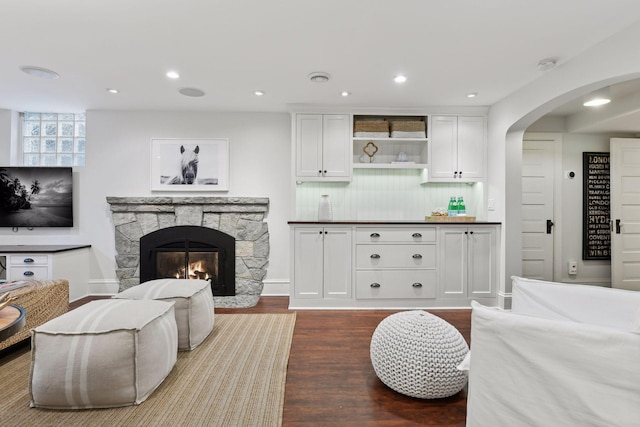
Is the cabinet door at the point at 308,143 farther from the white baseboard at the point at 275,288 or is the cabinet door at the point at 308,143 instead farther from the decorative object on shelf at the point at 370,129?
the white baseboard at the point at 275,288

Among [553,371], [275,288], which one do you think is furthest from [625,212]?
[275,288]

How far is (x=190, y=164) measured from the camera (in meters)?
4.08

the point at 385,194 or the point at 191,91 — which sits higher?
the point at 191,91

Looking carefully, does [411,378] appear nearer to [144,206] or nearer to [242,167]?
[242,167]

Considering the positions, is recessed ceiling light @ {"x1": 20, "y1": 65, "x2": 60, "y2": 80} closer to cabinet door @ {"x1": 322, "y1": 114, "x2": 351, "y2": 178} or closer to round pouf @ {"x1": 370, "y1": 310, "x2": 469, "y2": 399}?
cabinet door @ {"x1": 322, "y1": 114, "x2": 351, "y2": 178}

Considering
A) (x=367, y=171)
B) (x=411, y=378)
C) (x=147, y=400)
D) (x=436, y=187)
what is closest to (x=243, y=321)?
(x=147, y=400)

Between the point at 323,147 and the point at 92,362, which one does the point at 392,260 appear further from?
the point at 92,362

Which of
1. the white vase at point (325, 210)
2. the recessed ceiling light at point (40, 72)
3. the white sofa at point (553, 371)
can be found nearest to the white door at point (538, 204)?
the white vase at point (325, 210)

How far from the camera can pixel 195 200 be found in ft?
13.1

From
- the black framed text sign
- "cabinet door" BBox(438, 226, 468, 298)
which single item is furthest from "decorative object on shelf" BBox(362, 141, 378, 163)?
the black framed text sign

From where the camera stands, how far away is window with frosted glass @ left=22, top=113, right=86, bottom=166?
13.7 ft

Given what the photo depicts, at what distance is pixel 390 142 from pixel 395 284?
179cm

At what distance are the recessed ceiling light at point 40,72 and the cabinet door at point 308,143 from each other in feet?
7.80

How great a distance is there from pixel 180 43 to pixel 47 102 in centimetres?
254
